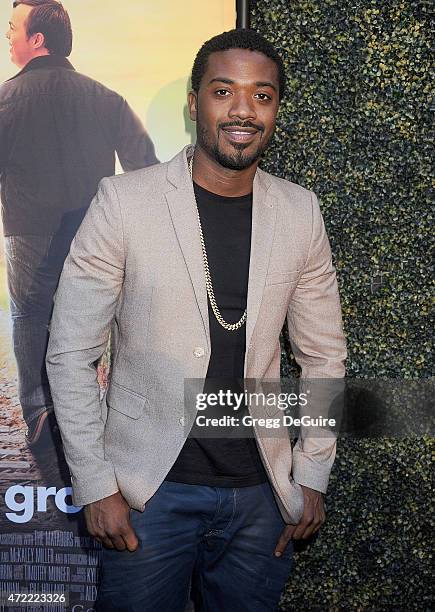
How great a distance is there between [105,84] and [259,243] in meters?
0.99

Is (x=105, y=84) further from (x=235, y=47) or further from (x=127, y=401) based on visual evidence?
(x=127, y=401)

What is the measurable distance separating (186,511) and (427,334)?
1244mm

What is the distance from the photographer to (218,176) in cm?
219

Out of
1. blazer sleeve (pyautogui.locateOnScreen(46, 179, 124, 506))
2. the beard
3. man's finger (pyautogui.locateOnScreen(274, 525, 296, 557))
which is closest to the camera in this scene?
blazer sleeve (pyautogui.locateOnScreen(46, 179, 124, 506))

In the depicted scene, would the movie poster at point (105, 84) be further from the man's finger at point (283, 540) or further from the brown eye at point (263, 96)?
the man's finger at point (283, 540)

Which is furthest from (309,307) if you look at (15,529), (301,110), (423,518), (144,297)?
(15,529)

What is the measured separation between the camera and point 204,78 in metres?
2.20

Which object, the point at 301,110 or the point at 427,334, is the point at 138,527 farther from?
→ the point at 301,110

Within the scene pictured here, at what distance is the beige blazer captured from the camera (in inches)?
79.9

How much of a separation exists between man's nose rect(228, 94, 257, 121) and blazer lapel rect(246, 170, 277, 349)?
0.72 feet

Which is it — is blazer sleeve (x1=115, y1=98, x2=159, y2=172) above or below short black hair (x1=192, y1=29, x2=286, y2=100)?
below

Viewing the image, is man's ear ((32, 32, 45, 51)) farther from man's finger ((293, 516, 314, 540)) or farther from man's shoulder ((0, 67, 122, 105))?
man's finger ((293, 516, 314, 540))

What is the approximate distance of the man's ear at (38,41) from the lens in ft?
9.04

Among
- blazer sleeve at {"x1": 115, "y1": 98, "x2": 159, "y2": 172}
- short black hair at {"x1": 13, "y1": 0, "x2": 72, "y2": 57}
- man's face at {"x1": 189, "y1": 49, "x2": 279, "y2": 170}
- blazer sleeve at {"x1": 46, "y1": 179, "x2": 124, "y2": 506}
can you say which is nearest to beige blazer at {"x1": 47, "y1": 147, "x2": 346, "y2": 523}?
blazer sleeve at {"x1": 46, "y1": 179, "x2": 124, "y2": 506}
